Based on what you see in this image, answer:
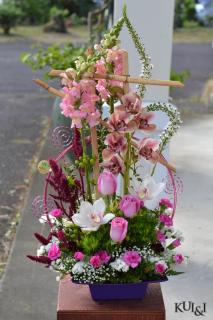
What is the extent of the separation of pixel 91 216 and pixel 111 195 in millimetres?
190

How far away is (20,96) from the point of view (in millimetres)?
10742

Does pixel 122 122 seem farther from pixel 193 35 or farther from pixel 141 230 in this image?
pixel 193 35

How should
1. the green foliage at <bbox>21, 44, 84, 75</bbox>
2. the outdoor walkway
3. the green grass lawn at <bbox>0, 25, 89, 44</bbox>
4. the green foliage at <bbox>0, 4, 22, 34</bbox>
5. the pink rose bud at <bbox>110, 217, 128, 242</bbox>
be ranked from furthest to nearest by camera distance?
the green foliage at <bbox>0, 4, 22, 34</bbox>
the green grass lawn at <bbox>0, 25, 89, 44</bbox>
the green foliage at <bbox>21, 44, 84, 75</bbox>
the outdoor walkway
the pink rose bud at <bbox>110, 217, 128, 242</bbox>

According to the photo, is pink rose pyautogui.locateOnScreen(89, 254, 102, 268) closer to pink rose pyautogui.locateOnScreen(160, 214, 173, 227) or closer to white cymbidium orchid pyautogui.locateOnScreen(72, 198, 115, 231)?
white cymbidium orchid pyautogui.locateOnScreen(72, 198, 115, 231)

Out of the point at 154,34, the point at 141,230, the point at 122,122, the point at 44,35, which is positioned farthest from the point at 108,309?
the point at 44,35

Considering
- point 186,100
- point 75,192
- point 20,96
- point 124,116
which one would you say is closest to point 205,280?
point 75,192

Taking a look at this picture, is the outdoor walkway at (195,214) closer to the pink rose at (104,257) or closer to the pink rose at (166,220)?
the pink rose at (166,220)

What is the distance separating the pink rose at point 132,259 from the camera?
247cm

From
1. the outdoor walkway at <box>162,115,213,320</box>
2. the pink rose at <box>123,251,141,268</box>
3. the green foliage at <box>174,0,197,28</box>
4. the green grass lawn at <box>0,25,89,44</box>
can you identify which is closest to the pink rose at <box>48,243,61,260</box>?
the pink rose at <box>123,251,141,268</box>

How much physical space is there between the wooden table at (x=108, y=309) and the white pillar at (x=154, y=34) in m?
1.64

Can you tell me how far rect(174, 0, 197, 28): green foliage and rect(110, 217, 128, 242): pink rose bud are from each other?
20.5 metres

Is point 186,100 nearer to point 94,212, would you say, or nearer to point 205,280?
point 205,280

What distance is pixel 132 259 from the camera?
2471mm

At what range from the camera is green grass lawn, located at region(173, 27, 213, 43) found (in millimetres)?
19844
